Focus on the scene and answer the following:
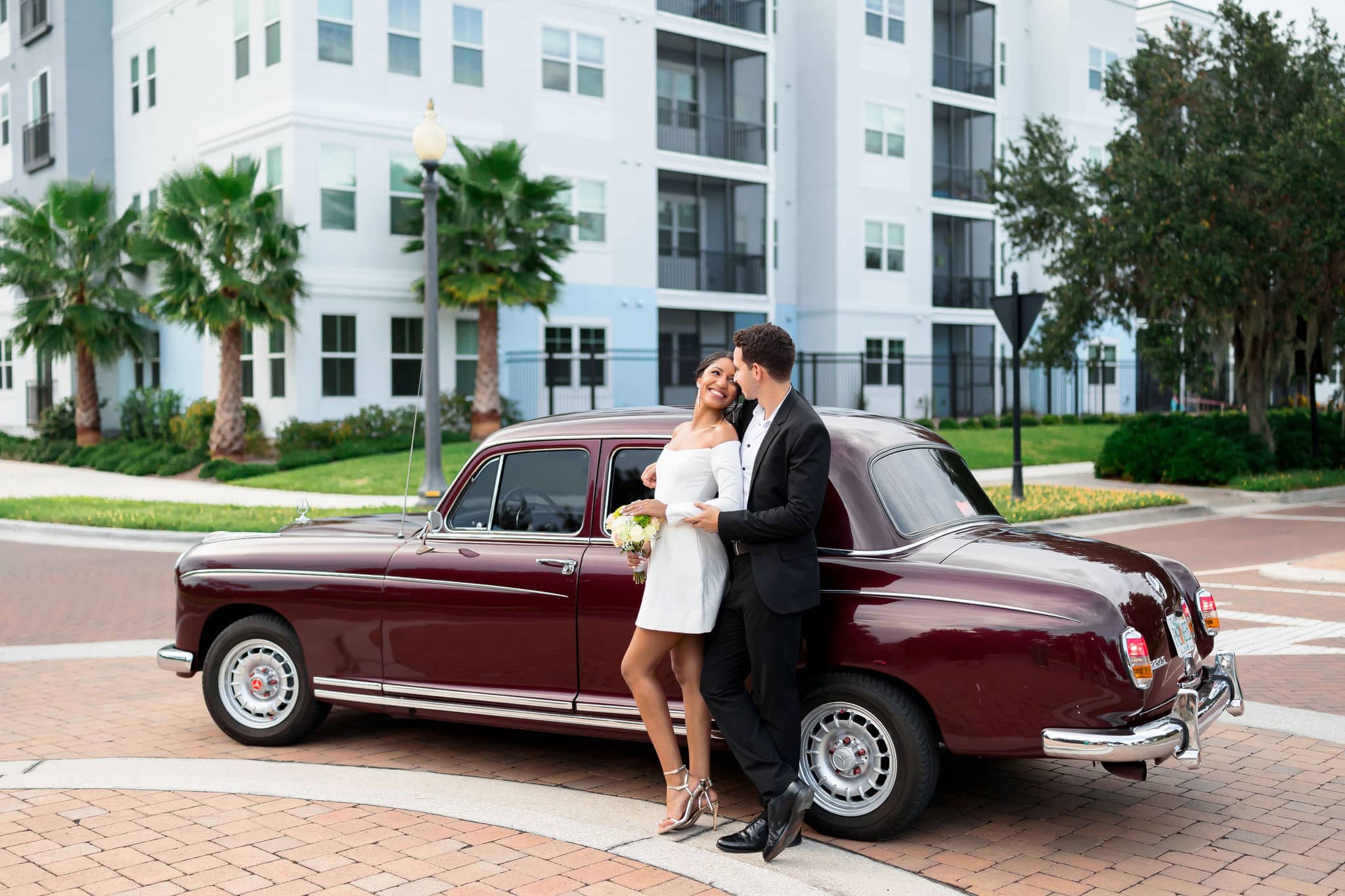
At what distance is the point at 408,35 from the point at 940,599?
24.7 metres

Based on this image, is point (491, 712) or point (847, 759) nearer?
point (847, 759)

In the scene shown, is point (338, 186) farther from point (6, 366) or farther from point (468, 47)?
point (6, 366)

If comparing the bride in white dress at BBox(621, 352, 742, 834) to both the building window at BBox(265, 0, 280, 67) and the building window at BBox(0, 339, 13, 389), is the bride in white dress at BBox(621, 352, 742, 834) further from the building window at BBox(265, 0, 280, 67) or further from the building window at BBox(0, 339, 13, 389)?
A: the building window at BBox(0, 339, 13, 389)

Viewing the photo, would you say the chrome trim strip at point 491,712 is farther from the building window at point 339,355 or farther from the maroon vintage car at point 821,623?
the building window at point 339,355

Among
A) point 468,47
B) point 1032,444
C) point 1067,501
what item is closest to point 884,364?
point 1032,444

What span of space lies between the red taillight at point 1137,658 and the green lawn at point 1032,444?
21.2 m

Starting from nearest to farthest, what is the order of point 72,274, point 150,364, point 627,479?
point 627,479 < point 72,274 < point 150,364

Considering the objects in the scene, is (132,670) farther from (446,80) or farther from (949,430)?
(949,430)

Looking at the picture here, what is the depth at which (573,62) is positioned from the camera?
29.7 m

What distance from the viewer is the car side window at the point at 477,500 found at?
621cm

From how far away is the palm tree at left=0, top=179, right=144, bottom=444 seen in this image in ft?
92.6

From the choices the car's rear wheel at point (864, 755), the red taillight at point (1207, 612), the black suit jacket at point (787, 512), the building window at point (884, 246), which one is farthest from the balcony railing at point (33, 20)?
the red taillight at point (1207, 612)

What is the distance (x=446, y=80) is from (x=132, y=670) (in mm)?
21206

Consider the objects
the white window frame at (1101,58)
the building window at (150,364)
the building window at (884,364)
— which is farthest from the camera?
the white window frame at (1101,58)
